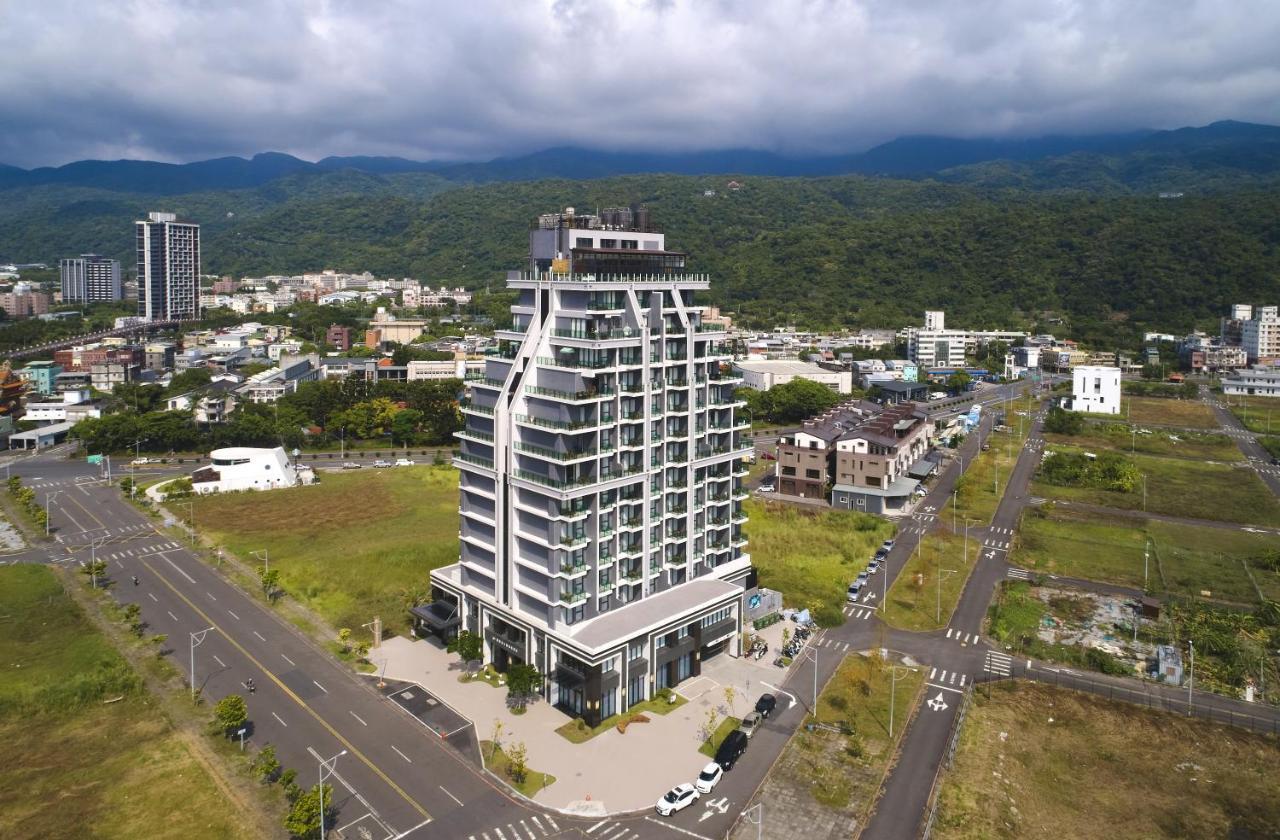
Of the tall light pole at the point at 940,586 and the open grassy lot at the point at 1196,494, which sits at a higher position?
the open grassy lot at the point at 1196,494

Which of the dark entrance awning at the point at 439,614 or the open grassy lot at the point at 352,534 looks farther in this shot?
the open grassy lot at the point at 352,534

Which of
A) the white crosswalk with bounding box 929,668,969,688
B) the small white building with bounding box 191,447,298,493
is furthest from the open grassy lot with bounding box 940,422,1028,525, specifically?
the small white building with bounding box 191,447,298,493

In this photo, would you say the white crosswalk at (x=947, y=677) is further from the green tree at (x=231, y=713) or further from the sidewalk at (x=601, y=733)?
the green tree at (x=231, y=713)

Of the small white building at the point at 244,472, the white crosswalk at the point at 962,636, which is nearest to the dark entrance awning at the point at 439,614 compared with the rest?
the white crosswalk at the point at 962,636

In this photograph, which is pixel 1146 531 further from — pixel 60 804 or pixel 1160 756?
pixel 60 804

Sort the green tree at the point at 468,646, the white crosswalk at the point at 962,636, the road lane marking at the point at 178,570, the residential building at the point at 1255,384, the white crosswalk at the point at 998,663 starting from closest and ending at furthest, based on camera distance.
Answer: the green tree at the point at 468,646, the white crosswalk at the point at 998,663, the white crosswalk at the point at 962,636, the road lane marking at the point at 178,570, the residential building at the point at 1255,384

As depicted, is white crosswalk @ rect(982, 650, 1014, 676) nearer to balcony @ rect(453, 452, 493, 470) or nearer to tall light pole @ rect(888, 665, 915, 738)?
tall light pole @ rect(888, 665, 915, 738)
